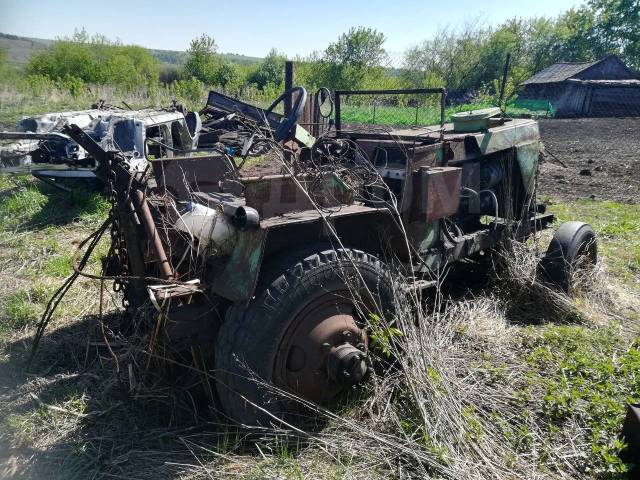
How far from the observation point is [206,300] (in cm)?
270

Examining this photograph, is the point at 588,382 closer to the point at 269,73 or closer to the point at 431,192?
the point at 431,192

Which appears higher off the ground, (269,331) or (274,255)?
(274,255)

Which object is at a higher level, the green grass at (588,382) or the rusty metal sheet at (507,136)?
the rusty metal sheet at (507,136)

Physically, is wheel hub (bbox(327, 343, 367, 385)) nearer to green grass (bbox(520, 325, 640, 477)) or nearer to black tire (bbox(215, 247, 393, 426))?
black tire (bbox(215, 247, 393, 426))

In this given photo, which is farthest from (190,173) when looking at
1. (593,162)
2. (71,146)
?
(593,162)

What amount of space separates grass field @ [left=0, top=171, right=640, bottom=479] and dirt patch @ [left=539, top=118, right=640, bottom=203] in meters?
2.92

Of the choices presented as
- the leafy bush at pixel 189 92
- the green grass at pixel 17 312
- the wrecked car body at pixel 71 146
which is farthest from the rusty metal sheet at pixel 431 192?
the leafy bush at pixel 189 92

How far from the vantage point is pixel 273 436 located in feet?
8.58

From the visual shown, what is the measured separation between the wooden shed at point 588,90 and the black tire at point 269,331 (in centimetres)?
2756

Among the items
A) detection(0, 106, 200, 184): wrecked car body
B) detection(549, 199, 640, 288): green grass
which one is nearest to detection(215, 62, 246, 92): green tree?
detection(0, 106, 200, 184): wrecked car body

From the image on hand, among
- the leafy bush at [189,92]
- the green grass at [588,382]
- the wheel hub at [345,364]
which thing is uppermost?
the leafy bush at [189,92]

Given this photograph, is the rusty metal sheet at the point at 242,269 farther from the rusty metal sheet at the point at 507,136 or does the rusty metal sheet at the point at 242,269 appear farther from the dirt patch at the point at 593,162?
the dirt patch at the point at 593,162

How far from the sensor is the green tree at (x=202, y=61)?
36.4 metres

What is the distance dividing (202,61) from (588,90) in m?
25.5
